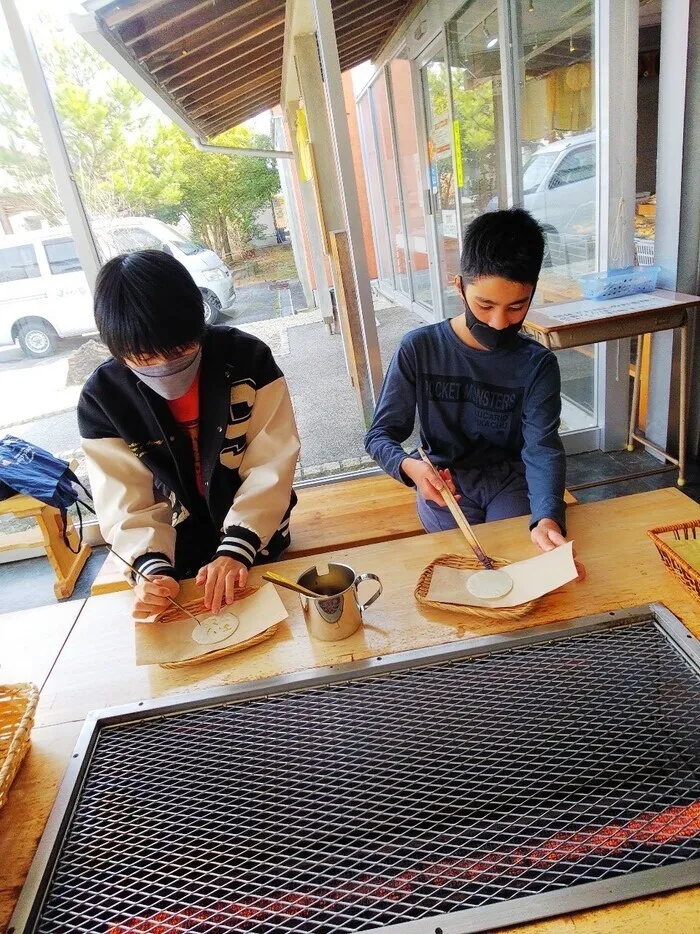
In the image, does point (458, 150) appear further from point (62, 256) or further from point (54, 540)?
point (54, 540)

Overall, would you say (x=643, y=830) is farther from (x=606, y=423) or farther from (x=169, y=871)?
(x=606, y=423)

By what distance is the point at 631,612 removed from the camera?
0.90m

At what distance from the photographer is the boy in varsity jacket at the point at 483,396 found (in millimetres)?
1392

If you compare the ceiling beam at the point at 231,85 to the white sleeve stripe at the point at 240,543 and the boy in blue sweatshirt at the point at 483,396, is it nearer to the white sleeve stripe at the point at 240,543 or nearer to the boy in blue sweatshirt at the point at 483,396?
the boy in blue sweatshirt at the point at 483,396

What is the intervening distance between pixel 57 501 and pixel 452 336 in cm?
206

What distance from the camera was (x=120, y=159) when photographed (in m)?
2.57

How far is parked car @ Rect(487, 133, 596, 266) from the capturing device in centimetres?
289

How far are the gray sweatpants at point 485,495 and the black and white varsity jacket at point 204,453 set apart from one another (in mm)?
469

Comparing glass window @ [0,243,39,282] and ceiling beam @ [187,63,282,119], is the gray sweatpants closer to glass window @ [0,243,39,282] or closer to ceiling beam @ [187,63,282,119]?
ceiling beam @ [187,63,282,119]

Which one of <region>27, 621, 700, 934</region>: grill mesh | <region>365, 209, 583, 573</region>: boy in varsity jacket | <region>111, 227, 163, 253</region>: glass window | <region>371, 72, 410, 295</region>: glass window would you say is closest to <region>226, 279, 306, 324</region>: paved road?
<region>111, 227, 163, 253</region>: glass window

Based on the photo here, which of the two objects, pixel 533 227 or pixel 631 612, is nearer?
pixel 631 612

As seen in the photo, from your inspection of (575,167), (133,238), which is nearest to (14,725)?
(133,238)

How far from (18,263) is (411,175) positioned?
3761mm

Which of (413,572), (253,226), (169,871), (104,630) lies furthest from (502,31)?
(169,871)
